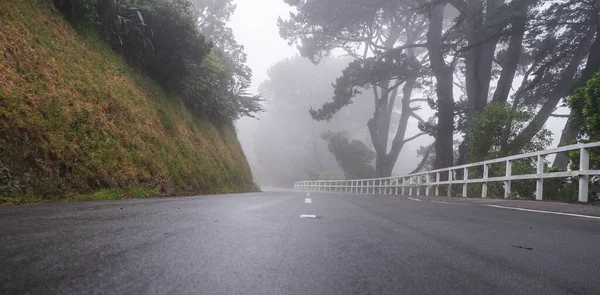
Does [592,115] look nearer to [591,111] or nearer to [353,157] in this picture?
[591,111]

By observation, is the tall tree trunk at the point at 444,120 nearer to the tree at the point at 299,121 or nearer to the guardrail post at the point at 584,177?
the guardrail post at the point at 584,177

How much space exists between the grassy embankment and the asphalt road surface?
3.07m

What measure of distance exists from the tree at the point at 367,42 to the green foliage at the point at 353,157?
Result: 1065 cm

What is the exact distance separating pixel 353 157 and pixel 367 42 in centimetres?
1737

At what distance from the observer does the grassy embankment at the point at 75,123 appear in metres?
6.43

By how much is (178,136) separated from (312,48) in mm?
20388

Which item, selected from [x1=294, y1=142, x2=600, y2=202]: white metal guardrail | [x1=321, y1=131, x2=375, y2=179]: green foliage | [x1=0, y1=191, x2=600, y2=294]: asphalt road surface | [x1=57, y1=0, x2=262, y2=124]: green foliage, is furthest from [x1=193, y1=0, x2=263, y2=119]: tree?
[x1=0, y1=191, x2=600, y2=294]: asphalt road surface

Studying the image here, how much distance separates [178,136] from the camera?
1345cm

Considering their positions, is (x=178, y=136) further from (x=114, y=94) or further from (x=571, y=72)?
(x=571, y=72)

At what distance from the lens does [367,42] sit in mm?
30484

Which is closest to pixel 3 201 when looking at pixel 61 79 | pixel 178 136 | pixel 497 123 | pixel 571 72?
pixel 61 79

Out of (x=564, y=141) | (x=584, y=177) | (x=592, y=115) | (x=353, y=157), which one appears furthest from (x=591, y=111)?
(x=353, y=157)

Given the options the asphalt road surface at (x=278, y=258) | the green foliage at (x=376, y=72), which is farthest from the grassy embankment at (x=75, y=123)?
the green foliage at (x=376, y=72)

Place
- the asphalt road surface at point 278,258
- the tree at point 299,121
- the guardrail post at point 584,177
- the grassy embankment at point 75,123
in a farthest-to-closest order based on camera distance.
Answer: the tree at point 299,121 → the guardrail post at point 584,177 → the grassy embankment at point 75,123 → the asphalt road surface at point 278,258
